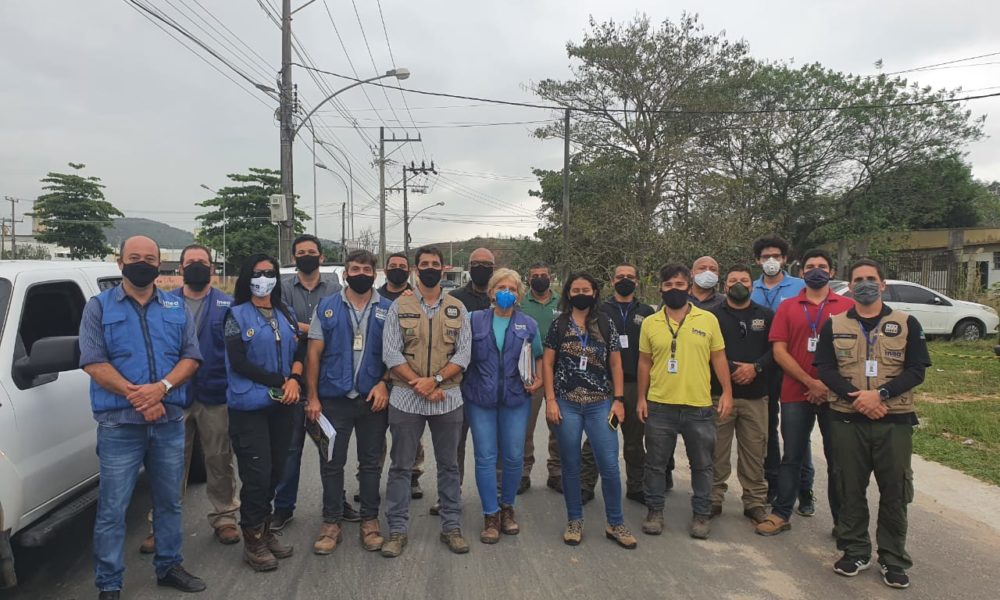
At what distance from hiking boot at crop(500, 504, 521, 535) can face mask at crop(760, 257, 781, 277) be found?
2830 millimetres

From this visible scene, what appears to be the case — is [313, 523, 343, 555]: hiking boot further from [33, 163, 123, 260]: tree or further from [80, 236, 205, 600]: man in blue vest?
[33, 163, 123, 260]: tree

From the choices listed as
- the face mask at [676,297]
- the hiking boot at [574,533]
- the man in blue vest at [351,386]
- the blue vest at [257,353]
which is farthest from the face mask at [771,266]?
the blue vest at [257,353]

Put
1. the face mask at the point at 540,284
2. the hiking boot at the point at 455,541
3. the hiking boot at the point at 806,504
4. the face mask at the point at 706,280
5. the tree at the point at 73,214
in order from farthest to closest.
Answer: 1. the tree at the point at 73,214
2. the face mask at the point at 540,284
3. the face mask at the point at 706,280
4. the hiking boot at the point at 806,504
5. the hiking boot at the point at 455,541

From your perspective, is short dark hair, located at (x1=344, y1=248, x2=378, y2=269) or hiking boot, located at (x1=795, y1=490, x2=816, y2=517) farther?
hiking boot, located at (x1=795, y1=490, x2=816, y2=517)

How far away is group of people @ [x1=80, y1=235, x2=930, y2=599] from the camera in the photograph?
3500 millimetres

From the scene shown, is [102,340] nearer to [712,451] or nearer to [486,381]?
[486,381]

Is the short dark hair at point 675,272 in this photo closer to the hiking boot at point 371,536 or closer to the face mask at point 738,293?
the face mask at point 738,293

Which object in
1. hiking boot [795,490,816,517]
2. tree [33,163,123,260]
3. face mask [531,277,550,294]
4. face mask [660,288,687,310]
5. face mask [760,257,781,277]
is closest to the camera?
face mask [660,288,687,310]

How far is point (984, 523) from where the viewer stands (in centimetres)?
467

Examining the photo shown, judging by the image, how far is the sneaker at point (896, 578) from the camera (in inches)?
143


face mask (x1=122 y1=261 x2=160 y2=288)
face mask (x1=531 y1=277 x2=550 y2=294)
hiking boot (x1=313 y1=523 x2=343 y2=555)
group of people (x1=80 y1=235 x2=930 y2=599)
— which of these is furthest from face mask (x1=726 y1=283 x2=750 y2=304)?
face mask (x1=122 y1=261 x2=160 y2=288)

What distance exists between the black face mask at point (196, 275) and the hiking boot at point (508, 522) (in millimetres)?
2622

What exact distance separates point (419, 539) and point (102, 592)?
185 cm

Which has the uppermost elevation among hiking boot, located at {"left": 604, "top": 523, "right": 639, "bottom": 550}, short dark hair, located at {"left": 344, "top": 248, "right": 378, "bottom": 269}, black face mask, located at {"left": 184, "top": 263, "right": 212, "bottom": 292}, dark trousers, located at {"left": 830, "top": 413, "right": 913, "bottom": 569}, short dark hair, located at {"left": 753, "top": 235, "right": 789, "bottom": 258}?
short dark hair, located at {"left": 753, "top": 235, "right": 789, "bottom": 258}
